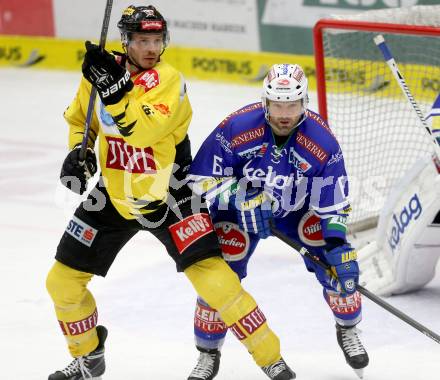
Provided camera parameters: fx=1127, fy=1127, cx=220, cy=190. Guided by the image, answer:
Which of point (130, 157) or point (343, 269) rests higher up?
point (130, 157)

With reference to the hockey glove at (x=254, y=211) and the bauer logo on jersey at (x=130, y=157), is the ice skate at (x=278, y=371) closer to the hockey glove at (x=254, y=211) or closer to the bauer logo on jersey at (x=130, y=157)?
the hockey glove at (x=254, y=211)

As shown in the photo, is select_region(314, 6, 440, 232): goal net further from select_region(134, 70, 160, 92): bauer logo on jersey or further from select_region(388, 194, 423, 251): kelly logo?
select_region(134, 70, 160, 92): bauer logo on jersey

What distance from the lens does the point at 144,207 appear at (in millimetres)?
3844

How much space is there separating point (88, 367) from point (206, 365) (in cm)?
42

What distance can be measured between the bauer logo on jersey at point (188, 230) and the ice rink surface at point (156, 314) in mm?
635

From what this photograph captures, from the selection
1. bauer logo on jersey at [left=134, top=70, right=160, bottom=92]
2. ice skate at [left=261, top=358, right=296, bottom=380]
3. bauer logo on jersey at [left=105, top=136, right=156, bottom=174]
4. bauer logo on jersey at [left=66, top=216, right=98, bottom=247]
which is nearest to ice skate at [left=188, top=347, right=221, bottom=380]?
ice skate at [left=261, top=358, right=296, bottom=380]

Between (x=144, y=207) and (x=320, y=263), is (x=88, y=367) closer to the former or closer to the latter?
(x=144, y=207)

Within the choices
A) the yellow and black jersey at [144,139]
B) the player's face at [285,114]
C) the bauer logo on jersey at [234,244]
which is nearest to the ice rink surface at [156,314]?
the bauer logo on jersey at [234,244]

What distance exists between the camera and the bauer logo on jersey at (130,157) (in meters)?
3.78

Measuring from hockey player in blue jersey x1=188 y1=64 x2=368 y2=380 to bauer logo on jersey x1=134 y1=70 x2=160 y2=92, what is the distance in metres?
0.35

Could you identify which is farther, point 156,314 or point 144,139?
point 156,314

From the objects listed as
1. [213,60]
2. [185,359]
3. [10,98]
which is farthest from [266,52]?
[185,359]

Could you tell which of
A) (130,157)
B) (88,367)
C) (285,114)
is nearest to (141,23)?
(130,157)

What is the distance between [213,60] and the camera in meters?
8.98
